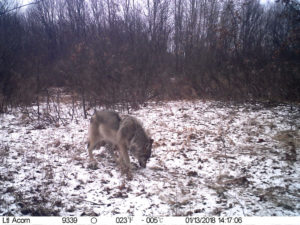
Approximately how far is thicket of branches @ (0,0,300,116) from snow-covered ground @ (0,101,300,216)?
3.48 meters

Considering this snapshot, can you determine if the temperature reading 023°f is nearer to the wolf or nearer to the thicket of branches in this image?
the wolf

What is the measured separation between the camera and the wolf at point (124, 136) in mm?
5125

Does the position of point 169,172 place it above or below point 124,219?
above

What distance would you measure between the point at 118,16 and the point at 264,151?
58.9ft

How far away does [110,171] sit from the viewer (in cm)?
508

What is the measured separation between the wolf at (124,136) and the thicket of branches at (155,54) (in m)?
4.30

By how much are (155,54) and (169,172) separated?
39.9ft

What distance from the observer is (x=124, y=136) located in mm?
5215

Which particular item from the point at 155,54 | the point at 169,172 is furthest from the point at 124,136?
the point at 155,54

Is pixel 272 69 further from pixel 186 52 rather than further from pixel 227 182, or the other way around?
pixel 227 182


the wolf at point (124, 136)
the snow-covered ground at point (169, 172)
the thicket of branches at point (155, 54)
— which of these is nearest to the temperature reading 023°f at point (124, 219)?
the snow-covered ground at point (169, 172)

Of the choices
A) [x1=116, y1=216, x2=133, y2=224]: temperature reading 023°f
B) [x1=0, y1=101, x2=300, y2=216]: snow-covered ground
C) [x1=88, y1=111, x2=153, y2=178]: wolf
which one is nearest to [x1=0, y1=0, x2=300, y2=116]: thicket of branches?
[x1=0, y1=101, x2=300, y2=216]: snow-covered ground

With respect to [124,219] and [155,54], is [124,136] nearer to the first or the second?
[124,219]

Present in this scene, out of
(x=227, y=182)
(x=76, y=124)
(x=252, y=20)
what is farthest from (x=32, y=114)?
(x=252, y=20)
